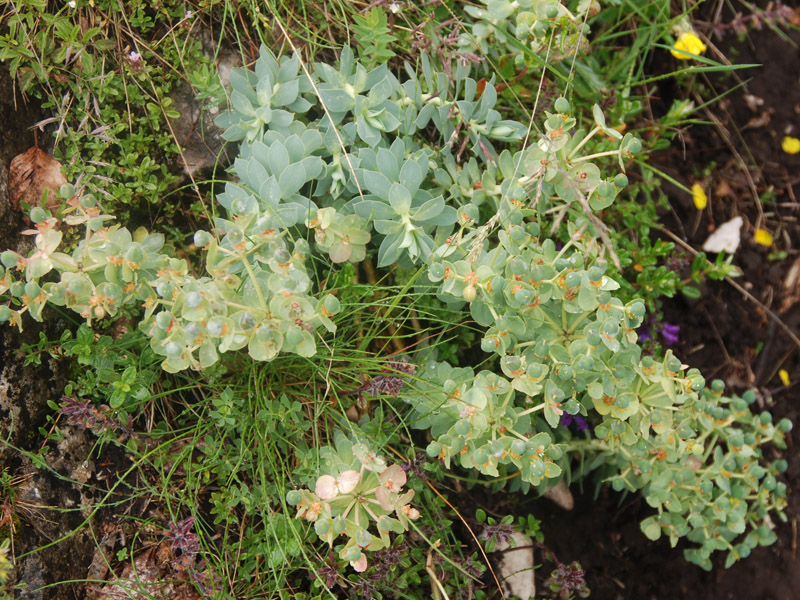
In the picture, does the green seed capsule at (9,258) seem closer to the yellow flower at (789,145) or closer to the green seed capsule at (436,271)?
the green seed capsule at (436,271)

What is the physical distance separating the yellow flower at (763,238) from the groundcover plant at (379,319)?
1.19 metres

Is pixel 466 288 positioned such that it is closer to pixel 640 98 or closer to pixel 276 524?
pixel 276 524

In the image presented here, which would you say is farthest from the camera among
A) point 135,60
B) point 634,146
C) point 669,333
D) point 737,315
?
point 737,315

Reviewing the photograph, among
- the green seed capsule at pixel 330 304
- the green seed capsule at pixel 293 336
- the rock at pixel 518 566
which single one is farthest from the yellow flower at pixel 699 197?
the green seed capsule at pixel 293 336

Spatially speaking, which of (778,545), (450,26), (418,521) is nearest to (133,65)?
(450,26)

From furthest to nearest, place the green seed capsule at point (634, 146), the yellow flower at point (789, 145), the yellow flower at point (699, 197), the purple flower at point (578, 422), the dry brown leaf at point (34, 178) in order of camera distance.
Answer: the yellow flower at point (789, 145) < the yellow flower at point (699, 197) < the purple flower at point (578, 422) < the dry brown leaf at point (34, 178) < the green seed capsule at point (634, 146)

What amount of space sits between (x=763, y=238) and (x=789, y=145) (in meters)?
0.53

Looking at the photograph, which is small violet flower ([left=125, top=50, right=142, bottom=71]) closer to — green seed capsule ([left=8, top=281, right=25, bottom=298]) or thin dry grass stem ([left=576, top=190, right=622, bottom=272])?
green seed capsule ([left=8, top=281, right=25, bottom=298])

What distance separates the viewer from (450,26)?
2.56 m

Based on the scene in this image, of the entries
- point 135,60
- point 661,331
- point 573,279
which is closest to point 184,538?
Answer: point 573,279

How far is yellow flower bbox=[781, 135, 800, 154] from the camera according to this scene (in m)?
3.33

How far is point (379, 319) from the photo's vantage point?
2111 millimetres

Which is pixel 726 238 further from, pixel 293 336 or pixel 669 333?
pixel 293 336

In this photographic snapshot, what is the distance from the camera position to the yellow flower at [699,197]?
3098 millimetres
